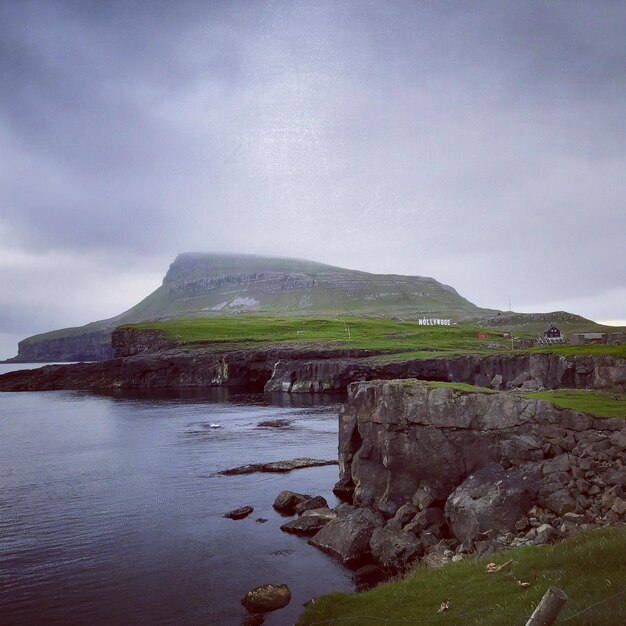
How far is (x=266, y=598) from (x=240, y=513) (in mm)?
14771

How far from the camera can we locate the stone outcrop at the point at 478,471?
87.0 feet

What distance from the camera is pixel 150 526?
38812 millimetres

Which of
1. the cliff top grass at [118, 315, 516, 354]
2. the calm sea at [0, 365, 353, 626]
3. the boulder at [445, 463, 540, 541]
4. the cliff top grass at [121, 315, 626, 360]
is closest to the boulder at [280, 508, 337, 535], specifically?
the calm sea at [0, 365, 353, 626]

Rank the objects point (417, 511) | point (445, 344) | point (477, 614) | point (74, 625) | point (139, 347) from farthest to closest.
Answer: point (139, 347), point (445, 344), point (417, 511), point (74, 625), point (477, 614)

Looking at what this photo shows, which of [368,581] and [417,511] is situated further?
[417,511]

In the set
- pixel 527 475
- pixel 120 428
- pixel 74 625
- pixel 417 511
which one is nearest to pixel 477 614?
pixel 527 475

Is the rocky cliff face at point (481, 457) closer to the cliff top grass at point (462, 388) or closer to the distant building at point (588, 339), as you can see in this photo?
the cliff top grass at point (462, 388)

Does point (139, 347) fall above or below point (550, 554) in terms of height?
above

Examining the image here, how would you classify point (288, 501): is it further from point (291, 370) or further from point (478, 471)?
point (291, 370)

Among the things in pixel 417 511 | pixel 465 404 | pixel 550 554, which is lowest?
pixel 417 511

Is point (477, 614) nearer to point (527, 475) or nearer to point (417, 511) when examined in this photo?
point (527, 475)

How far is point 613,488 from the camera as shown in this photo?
83.7 feet

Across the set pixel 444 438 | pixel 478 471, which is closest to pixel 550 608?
pixel 478 471

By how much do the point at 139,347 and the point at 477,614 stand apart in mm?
193876
